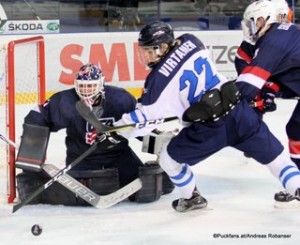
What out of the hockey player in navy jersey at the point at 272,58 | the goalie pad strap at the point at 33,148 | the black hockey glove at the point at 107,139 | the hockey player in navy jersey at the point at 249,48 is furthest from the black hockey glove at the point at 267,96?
the goalie pad strap at the point at 33,148

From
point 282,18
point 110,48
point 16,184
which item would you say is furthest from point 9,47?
point 110,48

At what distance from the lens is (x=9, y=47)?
3.24 m

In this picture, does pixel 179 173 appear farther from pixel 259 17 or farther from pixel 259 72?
pixel 259 17

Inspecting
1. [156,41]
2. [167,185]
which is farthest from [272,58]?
[167,185]

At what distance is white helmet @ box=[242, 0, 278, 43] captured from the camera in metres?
2.96

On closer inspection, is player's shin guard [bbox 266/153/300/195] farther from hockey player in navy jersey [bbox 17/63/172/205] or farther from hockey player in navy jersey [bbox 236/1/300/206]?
hockey player in navy jersey [bbox 17/63/172/205]

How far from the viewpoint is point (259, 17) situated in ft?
9.73

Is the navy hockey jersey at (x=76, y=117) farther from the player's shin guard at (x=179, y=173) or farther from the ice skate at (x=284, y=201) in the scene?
the ice skate at (x=284, y=201)

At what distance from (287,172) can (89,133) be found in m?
0.93

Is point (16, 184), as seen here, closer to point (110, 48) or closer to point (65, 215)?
point (65, 215)

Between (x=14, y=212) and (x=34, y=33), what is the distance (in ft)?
10.7

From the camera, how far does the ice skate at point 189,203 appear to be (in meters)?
3.13

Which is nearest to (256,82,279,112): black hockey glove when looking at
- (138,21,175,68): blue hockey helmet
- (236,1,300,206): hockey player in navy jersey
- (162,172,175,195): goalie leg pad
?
(236,1,300,206): hockey player in navy jersey

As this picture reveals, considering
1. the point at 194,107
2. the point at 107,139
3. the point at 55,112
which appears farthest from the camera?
the point at 55,112
